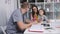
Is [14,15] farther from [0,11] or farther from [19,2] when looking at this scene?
[19,2]

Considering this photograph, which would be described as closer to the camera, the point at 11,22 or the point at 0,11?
the point at 11,22

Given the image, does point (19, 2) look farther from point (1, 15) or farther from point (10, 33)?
point (10, 33)

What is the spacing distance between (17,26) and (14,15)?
222 mm

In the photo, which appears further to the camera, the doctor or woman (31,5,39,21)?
woman (31,5,39,21)

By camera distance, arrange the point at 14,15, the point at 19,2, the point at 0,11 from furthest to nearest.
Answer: the point at 19,2 < the point at 0,11 < the point at 14,15

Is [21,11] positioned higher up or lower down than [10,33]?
higher up

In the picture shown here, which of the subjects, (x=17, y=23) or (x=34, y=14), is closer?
(x=17, y=23)

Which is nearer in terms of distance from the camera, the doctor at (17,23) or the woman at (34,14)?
the doctor at (17,23)

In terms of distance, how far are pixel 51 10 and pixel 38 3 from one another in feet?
1.88

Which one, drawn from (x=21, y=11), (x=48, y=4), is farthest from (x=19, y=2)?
(x=21, y=11)

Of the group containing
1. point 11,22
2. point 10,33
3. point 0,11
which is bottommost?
point 10,33

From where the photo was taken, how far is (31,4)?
543 centimetres

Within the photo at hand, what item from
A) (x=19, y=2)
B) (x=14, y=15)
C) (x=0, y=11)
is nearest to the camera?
(x=14, y=15)

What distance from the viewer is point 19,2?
5305 mm
